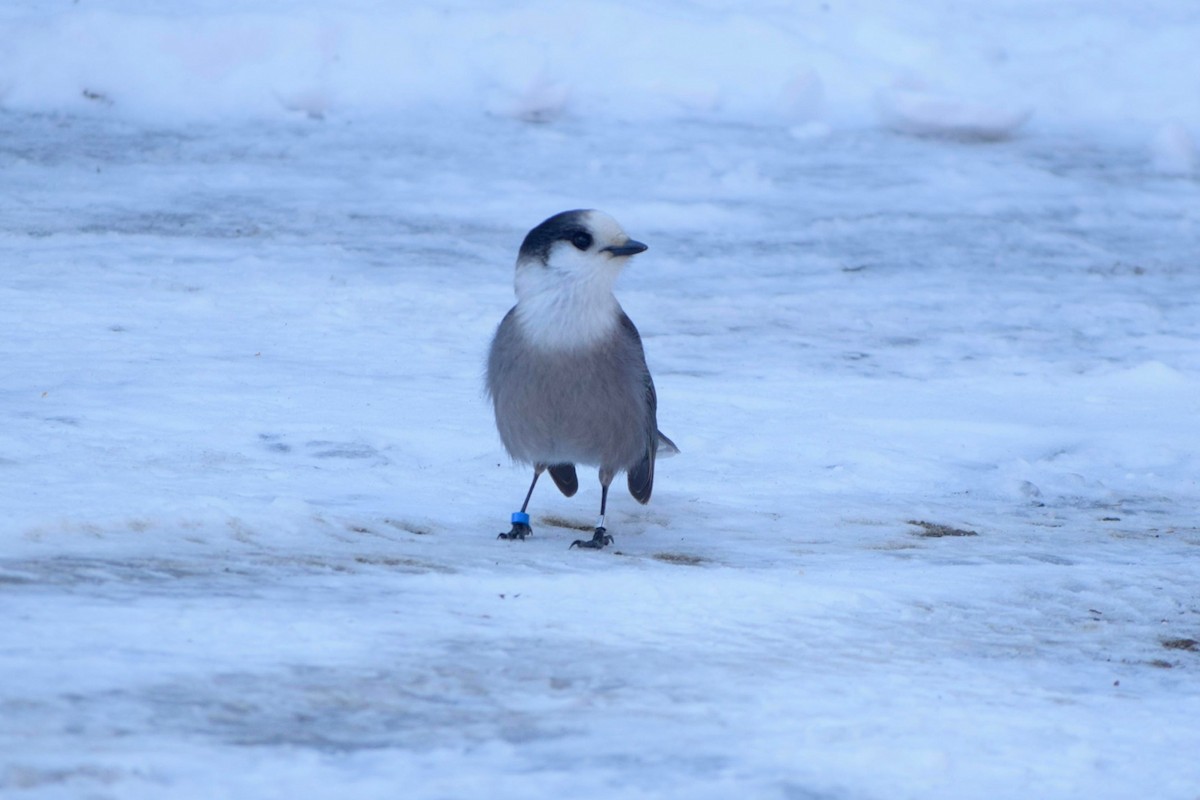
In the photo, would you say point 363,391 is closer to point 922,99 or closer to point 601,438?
point 601,438

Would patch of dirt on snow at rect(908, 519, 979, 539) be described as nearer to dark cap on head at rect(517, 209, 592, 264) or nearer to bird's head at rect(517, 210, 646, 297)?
bird's head at rect(517, 210, 646, 297)

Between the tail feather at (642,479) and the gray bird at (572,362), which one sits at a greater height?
the gray bird at (572,362)

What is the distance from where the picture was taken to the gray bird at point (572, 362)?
4.00 m

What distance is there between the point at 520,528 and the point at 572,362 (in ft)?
1.55

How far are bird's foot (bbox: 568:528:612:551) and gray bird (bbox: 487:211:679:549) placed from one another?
0.07 meters

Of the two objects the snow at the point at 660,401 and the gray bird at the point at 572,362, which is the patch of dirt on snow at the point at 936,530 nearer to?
the snow at the point at 660,401

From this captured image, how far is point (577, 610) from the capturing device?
9.39ft

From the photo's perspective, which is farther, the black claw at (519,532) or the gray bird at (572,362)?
the gray bird at (572,362)

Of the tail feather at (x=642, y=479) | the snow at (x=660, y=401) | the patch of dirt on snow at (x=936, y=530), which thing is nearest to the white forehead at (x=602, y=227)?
the tail feather at (x=642, y=479)

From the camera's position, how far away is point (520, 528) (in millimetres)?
3832

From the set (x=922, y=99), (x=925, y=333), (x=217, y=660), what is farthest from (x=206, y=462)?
(x=922, y=99)

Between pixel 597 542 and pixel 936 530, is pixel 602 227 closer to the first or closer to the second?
pixel 597 542

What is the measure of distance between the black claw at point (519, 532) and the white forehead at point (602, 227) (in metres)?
0.82

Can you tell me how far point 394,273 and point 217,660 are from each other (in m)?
4.21
